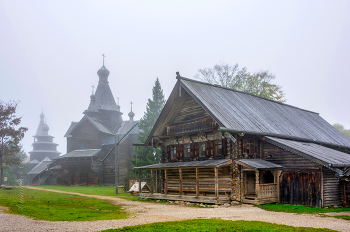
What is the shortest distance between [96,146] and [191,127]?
3369cm

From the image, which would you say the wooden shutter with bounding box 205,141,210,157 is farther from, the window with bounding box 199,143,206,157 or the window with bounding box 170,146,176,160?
the window with bounding box 170,146,176,160

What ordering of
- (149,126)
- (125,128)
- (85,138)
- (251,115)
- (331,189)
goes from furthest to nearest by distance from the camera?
(125,128) < (85,138) < (149,126) < (251,115) < (331,189)

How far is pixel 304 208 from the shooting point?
760 inches

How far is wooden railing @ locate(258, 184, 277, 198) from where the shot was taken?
2122 cm

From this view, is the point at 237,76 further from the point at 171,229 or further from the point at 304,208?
the point at 171,229

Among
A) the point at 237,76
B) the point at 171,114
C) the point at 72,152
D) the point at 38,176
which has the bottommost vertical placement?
the point at 38,176

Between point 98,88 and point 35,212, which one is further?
point 98,88

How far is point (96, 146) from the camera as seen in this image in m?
56.4

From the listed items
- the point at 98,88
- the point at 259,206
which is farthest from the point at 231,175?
the point at 98,88

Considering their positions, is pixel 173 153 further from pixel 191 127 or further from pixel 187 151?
pixel 191 127

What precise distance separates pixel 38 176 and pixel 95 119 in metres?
15.1

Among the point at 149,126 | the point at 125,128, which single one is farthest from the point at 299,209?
the point at 125,128

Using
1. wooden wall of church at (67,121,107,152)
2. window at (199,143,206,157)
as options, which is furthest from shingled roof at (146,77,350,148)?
wooden wall of church at (67,121,107,152)

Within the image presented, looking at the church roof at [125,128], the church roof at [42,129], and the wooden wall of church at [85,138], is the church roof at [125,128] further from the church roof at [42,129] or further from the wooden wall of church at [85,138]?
the church roof at [42,129]
